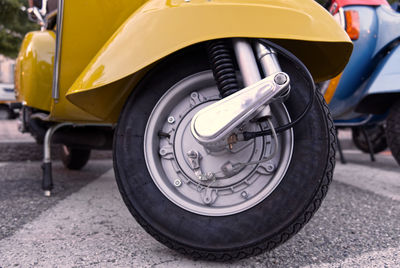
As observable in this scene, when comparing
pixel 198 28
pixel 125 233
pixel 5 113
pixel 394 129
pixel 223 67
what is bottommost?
pixel 5 113

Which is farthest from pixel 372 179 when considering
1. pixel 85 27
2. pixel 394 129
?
pixel 85 27

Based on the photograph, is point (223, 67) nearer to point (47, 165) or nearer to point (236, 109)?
point (236, 109)

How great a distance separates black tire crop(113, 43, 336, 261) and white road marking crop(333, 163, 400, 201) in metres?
1.33

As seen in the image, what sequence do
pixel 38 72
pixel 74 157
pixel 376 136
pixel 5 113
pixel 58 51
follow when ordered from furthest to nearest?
pixel 5 113 < pixel 376 136 < pixel 74 157 < pixel 38 72 < pixel 58 51

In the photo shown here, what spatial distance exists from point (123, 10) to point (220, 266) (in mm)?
1043

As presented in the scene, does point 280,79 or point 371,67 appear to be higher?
point 280,79

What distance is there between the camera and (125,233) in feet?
4.44

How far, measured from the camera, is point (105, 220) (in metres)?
1.56

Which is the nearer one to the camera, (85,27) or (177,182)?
(177,182)

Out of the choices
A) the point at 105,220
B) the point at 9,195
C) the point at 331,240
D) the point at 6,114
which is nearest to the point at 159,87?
the point at 105,220

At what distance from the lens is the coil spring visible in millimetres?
1027

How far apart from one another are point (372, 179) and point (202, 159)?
213 cm

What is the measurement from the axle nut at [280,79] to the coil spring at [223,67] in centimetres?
13

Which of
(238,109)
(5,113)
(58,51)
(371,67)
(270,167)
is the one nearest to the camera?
(238,109)
